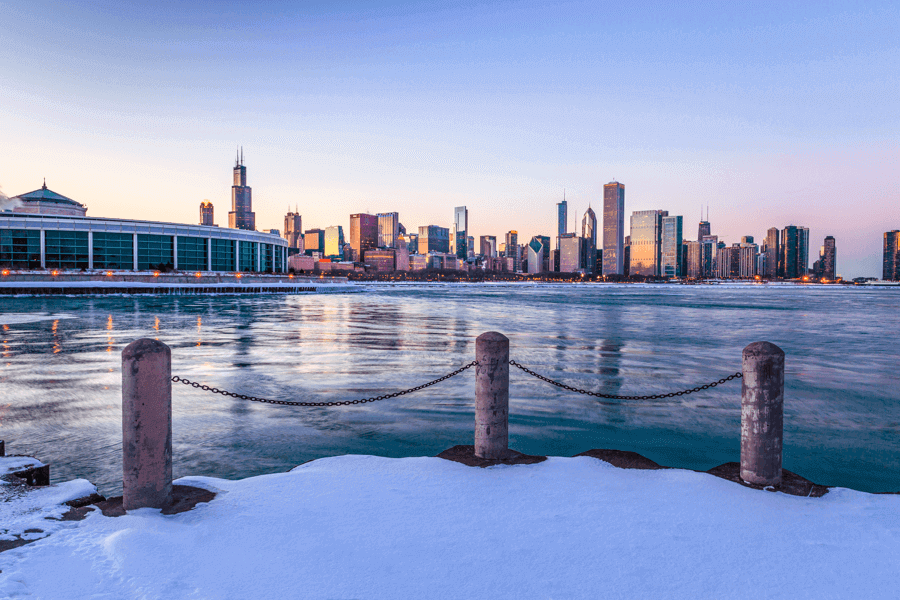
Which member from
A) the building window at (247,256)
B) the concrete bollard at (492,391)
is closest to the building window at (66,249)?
the building window at (247,256)

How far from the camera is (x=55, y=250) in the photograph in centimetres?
9738

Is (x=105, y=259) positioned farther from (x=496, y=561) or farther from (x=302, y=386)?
(x=496, y=561)

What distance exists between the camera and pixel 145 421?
16.3 feet

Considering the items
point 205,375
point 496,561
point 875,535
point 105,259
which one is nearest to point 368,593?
point 496,561

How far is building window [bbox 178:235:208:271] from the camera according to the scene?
110562 millimetres

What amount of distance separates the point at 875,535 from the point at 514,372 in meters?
12.1

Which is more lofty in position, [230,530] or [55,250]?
[55,250]

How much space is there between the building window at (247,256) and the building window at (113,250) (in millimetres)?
24923

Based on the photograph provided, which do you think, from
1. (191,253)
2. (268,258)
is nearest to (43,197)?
(191,253)

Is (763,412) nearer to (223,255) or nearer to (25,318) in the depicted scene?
(25,318)

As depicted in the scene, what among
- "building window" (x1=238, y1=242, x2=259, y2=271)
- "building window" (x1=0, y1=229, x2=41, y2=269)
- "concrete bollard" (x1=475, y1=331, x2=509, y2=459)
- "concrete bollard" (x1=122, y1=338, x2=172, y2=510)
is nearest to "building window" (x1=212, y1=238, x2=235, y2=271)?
"building window" (x1=238, y1=242, x2=259, y2=271)

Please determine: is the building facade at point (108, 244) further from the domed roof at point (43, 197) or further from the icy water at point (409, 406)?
the icy water at point (409, 406)

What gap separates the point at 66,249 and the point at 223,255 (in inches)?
1167

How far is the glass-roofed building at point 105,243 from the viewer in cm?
9531
